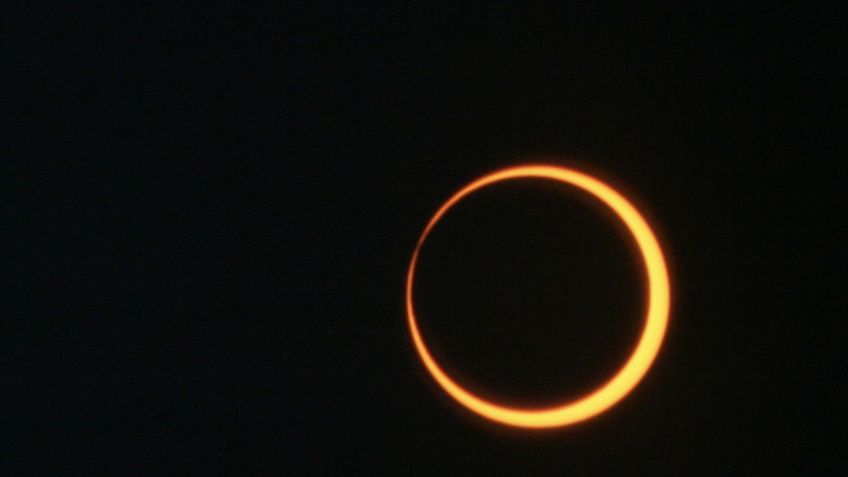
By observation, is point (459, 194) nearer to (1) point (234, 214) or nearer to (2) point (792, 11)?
(1) point (234, 214)

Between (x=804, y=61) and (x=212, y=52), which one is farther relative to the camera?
(x=212, y=52)

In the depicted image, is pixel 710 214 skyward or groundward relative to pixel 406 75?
groundward

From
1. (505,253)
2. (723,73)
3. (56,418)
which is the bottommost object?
(56,418)

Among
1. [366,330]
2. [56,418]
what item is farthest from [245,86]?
[56,418]

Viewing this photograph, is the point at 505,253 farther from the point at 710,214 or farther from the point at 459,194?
the point at 710,214

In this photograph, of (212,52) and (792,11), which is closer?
(792,11)

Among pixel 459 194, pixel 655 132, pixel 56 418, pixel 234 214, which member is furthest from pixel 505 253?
pixel 56 418
